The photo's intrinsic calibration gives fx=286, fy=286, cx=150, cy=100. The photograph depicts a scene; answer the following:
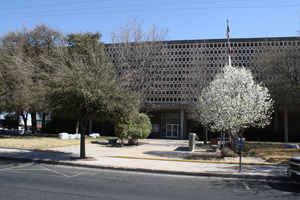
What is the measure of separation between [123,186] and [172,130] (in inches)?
1487

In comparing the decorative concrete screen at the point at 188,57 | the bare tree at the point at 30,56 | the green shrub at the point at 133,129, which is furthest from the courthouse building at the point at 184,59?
the bare tree at the point at 30,56

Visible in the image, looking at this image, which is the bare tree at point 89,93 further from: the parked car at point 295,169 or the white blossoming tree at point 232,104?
the parked car at point 295,169

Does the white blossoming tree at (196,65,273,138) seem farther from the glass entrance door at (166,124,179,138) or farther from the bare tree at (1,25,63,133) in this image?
the glass entrance door at (166,124,179,138)

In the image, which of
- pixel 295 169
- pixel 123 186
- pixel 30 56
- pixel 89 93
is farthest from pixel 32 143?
pixel 295 169

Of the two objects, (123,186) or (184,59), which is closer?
(123,186)

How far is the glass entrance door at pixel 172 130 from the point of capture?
4647 cm

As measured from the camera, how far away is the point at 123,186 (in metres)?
9.32

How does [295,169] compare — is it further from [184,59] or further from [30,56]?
[184,59]

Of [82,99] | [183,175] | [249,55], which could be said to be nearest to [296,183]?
[183,175]

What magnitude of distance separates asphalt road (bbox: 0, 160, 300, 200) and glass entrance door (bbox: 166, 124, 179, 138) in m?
34.7

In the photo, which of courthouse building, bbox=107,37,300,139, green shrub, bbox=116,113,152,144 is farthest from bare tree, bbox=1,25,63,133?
courthouse building, bbox=107,37,300,139

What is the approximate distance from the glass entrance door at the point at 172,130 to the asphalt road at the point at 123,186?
34718 mm

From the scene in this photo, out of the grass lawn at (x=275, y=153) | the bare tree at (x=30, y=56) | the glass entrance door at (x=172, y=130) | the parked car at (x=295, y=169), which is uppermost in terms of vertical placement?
the bare tree at (x=30, y=56)

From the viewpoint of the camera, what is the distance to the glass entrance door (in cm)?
4647
